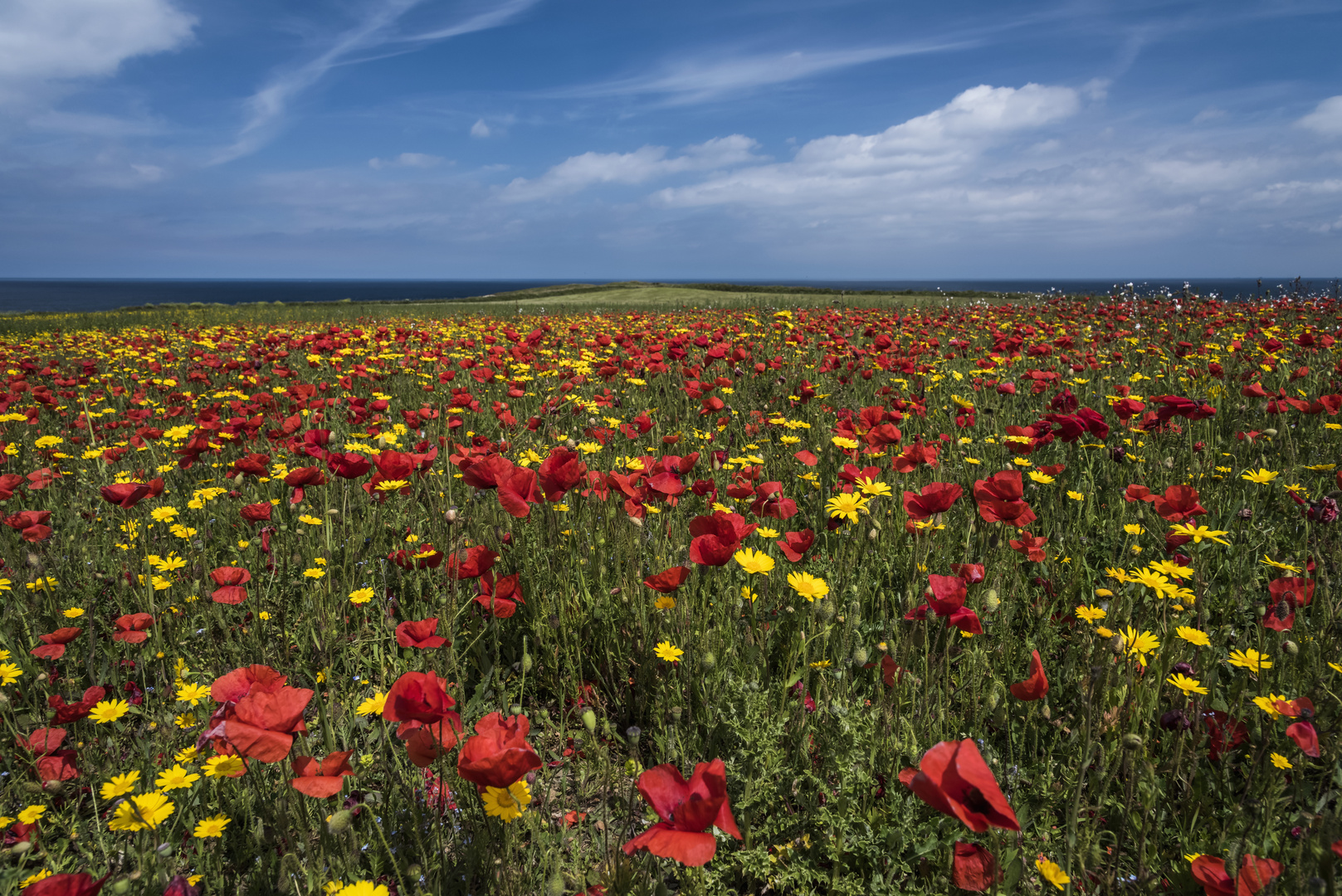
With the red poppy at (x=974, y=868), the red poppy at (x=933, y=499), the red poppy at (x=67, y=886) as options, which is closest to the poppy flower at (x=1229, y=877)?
the red poppy at (x=974, y=868)

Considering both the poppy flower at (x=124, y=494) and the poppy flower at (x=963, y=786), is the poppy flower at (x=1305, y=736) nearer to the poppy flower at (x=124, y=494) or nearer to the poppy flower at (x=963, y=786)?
the poppy flower at (x=963, y=786)

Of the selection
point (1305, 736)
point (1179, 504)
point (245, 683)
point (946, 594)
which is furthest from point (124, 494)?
point (1179, 504)

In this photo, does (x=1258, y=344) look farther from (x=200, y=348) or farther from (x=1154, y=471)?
(x=200, y=348)

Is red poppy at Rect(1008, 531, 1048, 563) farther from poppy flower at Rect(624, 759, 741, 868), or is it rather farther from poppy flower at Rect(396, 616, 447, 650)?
poppy flower at Rect(396, 616, 447, 650)

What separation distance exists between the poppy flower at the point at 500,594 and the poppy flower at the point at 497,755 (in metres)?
0.73

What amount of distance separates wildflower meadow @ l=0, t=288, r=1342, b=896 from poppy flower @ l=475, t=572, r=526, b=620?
0.05 ft

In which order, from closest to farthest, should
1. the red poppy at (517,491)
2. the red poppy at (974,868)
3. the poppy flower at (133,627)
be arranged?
the red poppy at (974,868) → the red poppy at (517,491) → the poppy flower at (133,627)

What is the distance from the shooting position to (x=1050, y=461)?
429 cm

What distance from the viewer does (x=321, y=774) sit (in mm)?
1301

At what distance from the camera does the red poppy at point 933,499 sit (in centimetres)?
212

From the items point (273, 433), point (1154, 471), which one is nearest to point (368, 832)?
point (273, 433)

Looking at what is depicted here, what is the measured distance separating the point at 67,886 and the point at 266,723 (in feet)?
1.21

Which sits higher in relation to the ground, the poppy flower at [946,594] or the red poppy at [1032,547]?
the poppy flower at [946,594]

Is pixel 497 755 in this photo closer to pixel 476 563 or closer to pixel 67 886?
pixel 67 886
